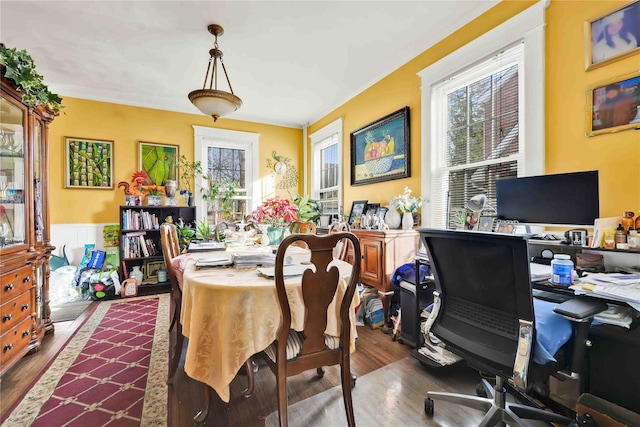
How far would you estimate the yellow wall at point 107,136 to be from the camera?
385 cm

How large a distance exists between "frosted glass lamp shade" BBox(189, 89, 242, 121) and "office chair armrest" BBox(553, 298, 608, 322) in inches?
101

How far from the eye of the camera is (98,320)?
2883 mm

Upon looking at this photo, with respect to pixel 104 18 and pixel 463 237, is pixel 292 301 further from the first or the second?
pixel 104 18

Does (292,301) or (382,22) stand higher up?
(382,22)

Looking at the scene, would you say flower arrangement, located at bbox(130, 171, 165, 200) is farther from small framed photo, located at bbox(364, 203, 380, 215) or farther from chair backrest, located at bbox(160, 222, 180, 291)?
small framed photo, located at bbox(364, 203, 380, 215)

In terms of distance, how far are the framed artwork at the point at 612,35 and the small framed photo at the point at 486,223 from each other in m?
1.08

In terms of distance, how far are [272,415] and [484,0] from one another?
10.9 feet

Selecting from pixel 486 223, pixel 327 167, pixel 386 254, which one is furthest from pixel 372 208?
pixel 486 223

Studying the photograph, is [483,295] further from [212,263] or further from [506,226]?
[212,263]

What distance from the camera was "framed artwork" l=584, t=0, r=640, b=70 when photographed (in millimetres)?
1584

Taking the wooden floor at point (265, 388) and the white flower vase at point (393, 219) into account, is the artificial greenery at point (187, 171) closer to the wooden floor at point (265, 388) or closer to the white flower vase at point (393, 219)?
the wooden floor at point (265, 388)

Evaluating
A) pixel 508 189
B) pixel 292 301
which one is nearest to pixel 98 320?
pixel 292 301

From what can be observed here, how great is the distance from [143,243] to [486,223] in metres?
4.18

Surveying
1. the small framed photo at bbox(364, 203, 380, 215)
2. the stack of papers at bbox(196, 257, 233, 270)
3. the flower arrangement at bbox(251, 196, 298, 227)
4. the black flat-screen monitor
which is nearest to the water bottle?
the black flat-screen monitor
